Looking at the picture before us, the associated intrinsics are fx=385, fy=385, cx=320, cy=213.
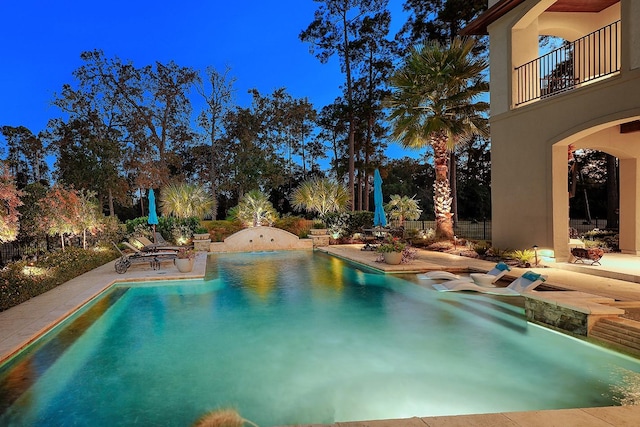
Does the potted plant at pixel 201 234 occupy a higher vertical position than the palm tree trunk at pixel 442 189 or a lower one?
lower

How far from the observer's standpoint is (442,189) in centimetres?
1517

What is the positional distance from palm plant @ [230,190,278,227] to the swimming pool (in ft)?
37.6

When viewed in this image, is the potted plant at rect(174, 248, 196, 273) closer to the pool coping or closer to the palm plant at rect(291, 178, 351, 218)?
the pool coping

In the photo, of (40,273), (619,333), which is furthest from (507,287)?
(40,273)

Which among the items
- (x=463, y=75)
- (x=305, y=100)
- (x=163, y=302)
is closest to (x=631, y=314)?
(x=163, y=302)

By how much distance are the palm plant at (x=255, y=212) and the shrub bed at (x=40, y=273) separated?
8.28 m

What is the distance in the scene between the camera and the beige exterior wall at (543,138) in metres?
9.45

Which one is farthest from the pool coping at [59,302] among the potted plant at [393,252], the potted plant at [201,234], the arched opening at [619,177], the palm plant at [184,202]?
the arched opening at [619,177]

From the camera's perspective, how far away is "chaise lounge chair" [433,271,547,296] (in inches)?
302

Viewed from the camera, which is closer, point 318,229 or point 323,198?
point 318,229

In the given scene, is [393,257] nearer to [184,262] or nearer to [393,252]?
[393,252]

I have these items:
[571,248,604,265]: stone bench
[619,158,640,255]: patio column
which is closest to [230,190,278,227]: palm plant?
[571,248,604,265]: stone bench

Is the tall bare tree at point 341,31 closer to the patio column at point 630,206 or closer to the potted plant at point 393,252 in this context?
the potted plant at point 393,252

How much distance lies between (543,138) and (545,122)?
43 cm
